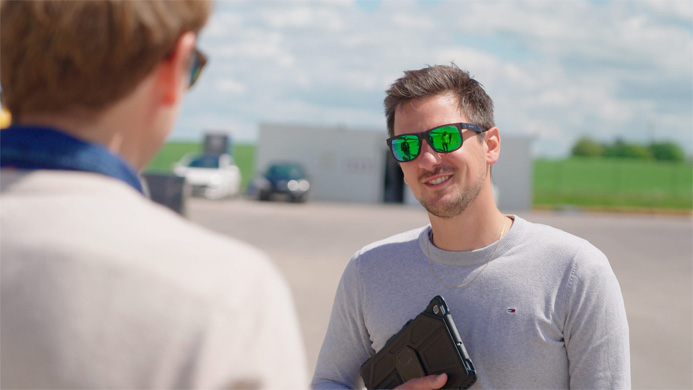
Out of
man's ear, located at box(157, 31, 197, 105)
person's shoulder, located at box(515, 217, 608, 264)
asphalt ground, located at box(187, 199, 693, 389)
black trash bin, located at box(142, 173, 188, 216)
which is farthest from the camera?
black trash bin, located at box(142, 173, 188, 216)

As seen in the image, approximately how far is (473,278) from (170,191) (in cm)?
693

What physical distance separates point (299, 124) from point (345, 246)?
63.4ft

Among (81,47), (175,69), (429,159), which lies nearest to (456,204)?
(429,159)

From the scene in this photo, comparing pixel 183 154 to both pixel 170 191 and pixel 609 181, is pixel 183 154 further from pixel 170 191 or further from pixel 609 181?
pixel 170 191

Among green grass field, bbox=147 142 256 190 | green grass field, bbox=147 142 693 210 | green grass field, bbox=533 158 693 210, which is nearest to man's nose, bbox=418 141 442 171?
green grass field, bbox=147 142 256 190

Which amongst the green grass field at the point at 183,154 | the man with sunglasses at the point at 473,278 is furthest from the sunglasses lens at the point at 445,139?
the green grass field at the point at 183,154

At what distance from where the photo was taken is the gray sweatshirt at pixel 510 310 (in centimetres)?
215

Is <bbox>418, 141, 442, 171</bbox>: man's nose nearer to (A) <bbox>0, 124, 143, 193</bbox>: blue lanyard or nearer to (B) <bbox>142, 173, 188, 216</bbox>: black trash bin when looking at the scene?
(A) <bbox>0, 124, 143, 193</bbox>: blue lanyard

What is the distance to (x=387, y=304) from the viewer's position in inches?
94.8

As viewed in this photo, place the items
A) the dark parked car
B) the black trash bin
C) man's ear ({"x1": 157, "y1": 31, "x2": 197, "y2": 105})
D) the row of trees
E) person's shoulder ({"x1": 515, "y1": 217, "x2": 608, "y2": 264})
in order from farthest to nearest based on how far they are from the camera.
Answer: the row of trees < the dark parked car < the black trash bin < person's shoulder ({"x1": 515, "y1": 217, "x2": 608, "y2": 264}) < man's ear ({"x1": 157, "y1": 31, "x2": 197, "y2": 105})

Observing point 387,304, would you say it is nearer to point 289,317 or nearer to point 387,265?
point 387,265

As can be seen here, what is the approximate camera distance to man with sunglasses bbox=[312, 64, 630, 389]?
217 cm

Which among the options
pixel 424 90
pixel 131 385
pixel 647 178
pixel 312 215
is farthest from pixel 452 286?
pixel 647 178

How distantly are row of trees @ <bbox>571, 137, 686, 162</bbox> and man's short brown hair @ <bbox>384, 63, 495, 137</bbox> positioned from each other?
9038 cm
